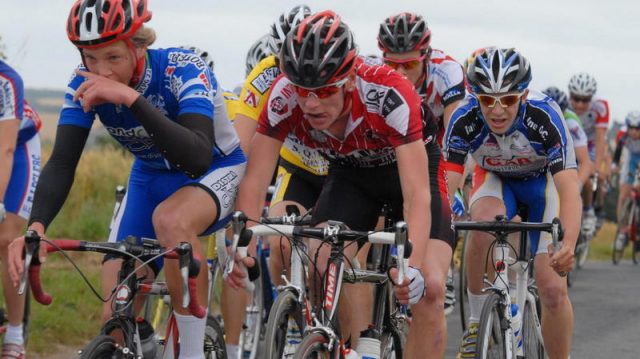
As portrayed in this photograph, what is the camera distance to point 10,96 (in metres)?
7.58

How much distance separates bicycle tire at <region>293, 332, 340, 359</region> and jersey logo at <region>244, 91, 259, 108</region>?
2.50 m

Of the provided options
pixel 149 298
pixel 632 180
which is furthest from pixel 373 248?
pixel 632 180

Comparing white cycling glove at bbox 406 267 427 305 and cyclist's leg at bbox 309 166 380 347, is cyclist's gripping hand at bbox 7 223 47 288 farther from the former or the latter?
white cycling glove at bbox 406 267 427 305

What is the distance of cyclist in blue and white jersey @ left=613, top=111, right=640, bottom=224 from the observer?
18859 mm

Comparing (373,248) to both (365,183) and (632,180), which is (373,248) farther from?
(632,180)

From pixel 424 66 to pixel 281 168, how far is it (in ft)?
5.58

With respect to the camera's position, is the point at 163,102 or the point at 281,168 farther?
the point at 281,168

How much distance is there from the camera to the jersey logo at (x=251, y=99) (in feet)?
25.5

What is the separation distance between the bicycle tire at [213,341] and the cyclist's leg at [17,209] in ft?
4.98

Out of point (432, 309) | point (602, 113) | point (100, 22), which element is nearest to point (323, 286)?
point (432, 309)

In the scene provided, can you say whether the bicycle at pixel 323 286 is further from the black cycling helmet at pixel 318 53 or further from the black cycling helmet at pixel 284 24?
the black cycling helmet at pixel 284 24

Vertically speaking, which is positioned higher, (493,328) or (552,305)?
(552,305)

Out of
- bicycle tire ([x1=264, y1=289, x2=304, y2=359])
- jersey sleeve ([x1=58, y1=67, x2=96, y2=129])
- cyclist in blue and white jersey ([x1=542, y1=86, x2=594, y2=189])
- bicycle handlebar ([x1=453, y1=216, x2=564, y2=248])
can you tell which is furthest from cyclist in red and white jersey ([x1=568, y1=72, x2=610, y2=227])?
jersey sleeve ([x1=58, y1=67, x2=96, y2=129])

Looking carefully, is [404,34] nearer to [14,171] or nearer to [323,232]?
[14,171]
